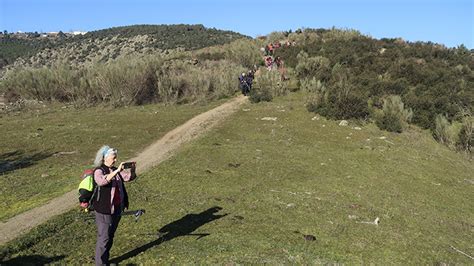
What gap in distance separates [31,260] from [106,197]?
7.79 feet

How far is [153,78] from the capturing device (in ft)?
114

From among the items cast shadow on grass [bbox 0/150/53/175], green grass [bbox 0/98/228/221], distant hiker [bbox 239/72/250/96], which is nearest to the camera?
green grass [bbox 0/98/228/221]

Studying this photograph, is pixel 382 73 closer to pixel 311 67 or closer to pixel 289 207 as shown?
pixel 311 67

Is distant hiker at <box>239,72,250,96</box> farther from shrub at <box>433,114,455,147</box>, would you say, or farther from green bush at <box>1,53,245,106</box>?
shrub at <box>433,114,455,147</box>

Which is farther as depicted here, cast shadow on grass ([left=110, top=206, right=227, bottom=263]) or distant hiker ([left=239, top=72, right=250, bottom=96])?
distant hiker ([left=239, top=72, right=250, bottom=96])

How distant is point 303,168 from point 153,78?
20792 millimetres

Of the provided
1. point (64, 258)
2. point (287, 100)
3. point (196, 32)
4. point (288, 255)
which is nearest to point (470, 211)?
point (288, 255)

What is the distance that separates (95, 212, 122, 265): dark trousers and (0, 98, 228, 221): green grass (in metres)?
4.93

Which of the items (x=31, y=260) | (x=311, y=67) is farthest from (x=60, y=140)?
(x=311, y=67)

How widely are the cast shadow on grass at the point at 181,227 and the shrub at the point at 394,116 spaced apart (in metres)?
15.9

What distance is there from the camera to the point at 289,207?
40.7 ft

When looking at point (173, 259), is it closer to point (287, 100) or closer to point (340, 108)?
point (340, 108)

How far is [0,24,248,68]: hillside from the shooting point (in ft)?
286

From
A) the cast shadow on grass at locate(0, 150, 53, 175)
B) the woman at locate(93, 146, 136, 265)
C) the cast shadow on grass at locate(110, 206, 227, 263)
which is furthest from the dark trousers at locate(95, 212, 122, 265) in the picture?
the cast shadow on grass at locate(0, 150, 53, 175)
